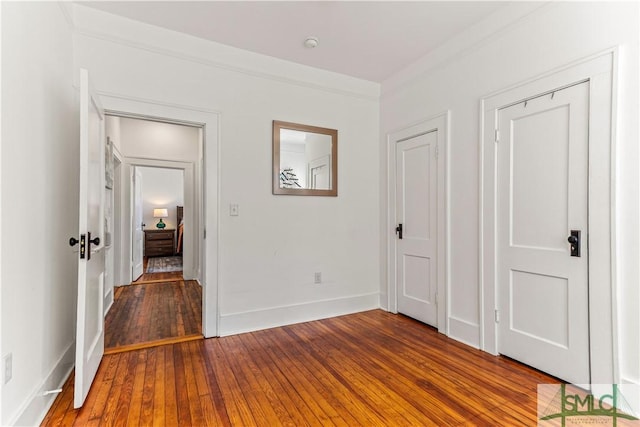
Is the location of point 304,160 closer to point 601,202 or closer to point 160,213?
point 601,202

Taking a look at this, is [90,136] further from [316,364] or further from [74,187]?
[316,364]

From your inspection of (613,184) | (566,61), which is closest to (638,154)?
(613,184)

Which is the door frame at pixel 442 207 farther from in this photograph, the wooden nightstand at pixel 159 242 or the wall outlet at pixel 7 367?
the wooden nightstand at pixel 159 242

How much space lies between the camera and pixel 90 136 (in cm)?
194

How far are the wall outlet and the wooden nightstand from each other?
22.8 ft

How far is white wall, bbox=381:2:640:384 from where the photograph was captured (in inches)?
69.6

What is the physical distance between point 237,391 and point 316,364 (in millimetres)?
610

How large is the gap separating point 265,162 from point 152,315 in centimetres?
212

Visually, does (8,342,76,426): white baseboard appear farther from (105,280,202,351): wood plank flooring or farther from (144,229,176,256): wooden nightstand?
(144,229,176,256): wooden nightstand

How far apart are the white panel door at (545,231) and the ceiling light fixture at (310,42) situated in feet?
5.55

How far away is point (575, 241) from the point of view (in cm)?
199

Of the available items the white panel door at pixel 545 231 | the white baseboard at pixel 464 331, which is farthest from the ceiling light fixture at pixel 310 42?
the white baseboard at pixel 464 331

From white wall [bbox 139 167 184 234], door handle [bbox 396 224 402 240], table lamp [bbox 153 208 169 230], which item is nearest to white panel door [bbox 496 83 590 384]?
door handle [bbox 396 224 402 240]

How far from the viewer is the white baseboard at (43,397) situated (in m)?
1.52
